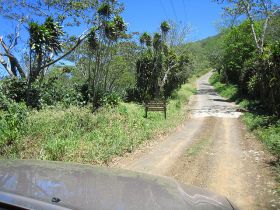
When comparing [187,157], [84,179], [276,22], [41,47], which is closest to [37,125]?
[187,157]

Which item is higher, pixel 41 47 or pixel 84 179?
pixel 41 47

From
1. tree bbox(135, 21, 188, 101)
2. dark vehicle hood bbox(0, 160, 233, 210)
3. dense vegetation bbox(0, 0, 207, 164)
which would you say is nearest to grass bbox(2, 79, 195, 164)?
dense vegetation bbox(0, 0, 207, 164)

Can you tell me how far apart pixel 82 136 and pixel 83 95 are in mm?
13903

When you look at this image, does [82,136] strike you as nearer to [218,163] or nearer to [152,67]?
[218,163]

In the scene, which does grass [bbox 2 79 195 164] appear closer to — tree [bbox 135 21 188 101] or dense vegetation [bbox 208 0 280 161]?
dense vegetation [bbox 208 0 280 161]

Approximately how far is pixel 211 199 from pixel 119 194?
0.78 meters

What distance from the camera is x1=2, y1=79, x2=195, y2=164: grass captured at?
10570mm

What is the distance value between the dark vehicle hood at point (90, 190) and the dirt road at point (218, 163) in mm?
4401

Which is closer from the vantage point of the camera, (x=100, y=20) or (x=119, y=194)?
(x=119, y=194)

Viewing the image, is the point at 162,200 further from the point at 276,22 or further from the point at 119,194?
the point at 276,22

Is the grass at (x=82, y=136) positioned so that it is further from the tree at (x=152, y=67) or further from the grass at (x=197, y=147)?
the tree at (x=152, y=67)

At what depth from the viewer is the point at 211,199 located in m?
2.86

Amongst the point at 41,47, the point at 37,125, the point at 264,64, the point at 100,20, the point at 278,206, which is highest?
the point at 100,20

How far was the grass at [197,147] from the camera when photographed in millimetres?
11667
